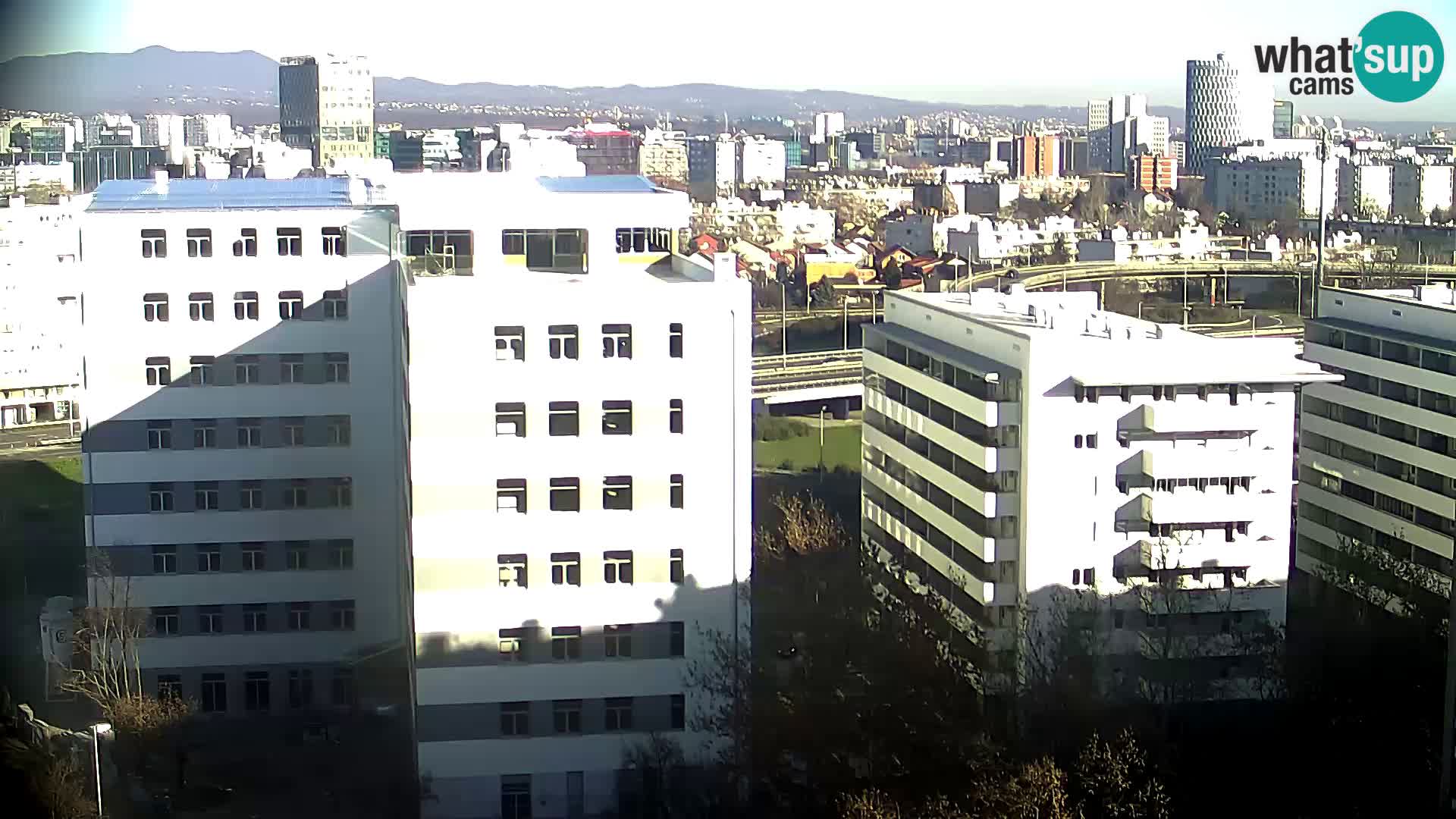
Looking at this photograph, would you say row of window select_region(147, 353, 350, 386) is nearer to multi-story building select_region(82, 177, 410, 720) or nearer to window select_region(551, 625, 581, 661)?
multi-story building select_region(82, 177, 410, 720)

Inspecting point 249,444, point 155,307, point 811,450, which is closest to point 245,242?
point 155,307

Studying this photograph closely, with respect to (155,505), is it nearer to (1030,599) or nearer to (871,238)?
(1030,599)

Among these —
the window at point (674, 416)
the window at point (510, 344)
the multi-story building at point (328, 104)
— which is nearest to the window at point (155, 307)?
the window at point (510, 344)

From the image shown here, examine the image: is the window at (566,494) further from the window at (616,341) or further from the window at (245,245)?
the window at (245,245)

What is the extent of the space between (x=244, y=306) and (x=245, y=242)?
159mm

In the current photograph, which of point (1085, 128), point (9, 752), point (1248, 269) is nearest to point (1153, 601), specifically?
point (9, 752)

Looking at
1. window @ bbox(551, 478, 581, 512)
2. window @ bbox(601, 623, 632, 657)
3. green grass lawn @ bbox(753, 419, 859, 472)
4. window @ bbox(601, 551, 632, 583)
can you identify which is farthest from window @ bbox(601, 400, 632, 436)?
green grass lawn @ bbox(753, 419, 859, 472)

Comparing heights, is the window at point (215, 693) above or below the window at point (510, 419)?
below

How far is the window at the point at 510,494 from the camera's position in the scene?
3607mm

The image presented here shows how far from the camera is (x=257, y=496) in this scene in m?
4.52

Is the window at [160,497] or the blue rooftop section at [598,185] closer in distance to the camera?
the blue rooftop section at [598,185]

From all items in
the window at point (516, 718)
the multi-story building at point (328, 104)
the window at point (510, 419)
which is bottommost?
the window at point (516, 718)

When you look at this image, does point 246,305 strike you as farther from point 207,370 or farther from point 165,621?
point 165,621

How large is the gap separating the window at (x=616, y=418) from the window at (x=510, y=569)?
0.98 feet
